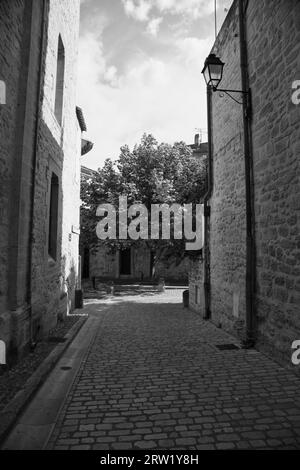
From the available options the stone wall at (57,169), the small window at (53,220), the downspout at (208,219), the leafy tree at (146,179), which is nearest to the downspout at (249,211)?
the downspout at (208,219)

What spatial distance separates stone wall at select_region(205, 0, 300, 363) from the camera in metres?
5.07

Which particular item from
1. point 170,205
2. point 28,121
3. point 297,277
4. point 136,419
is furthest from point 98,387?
point 170,205

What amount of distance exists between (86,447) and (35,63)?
20.5 ft

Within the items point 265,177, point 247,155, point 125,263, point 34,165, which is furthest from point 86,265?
point 265,177

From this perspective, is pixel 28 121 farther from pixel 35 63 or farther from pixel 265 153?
pixel 265 153

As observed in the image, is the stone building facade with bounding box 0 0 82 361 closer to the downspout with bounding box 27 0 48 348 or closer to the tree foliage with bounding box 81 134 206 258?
the downspout with bounding box 27 0 48 348

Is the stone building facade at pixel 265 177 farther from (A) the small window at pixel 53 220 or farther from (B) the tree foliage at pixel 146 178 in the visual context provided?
(B) the tree foliage at pixel 146 178

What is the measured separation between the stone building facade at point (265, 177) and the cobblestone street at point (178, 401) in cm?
91

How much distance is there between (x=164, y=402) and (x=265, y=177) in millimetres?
4174

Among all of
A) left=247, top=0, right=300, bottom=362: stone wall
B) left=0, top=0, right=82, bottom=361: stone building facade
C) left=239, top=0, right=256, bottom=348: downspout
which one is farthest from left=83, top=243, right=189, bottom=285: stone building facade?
left=247, top=0, right=300, bottom=362: stone wall

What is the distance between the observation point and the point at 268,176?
5.90 m

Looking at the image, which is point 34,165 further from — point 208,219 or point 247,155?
point 208,219

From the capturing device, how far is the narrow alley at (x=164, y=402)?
121 inches

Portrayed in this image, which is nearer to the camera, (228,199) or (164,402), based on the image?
(164,402)
